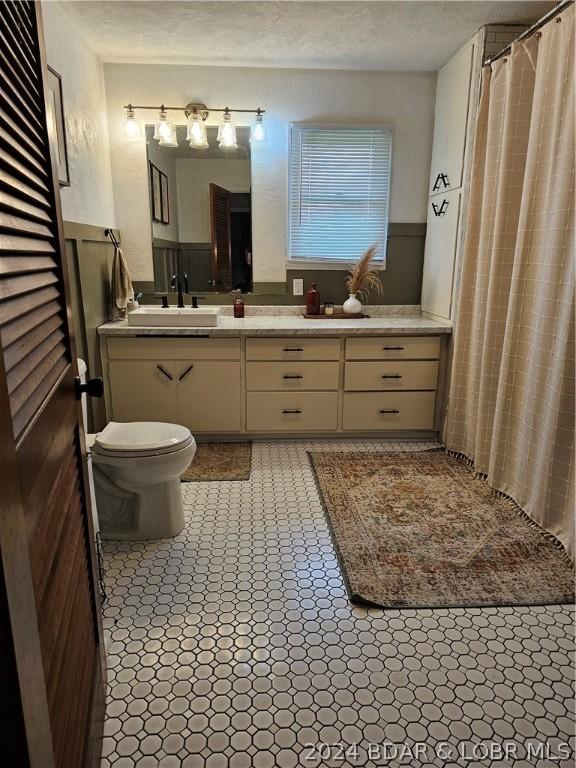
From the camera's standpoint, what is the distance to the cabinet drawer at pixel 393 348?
3219 millimetres

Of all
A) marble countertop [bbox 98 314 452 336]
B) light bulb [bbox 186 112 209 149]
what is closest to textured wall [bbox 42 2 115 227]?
light bulb [bbox 186 112 209 149]

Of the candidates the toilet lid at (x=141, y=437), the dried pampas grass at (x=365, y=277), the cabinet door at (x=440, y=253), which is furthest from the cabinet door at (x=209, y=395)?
the cabinet door at (x=440, y=253)

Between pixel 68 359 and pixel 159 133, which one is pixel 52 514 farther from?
pixel 159 133

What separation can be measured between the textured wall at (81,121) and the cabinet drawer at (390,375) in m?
1.87

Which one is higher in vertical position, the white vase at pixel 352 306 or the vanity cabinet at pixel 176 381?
the white vase at pixel 352 306

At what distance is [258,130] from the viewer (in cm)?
337

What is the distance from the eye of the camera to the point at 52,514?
879 mm

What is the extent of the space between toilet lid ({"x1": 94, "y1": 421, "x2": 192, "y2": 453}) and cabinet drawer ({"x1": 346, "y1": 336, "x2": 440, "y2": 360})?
1.38 m

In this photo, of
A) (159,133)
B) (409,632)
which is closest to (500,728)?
(409,632)

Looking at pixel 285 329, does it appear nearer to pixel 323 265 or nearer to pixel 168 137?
pixel 323 265

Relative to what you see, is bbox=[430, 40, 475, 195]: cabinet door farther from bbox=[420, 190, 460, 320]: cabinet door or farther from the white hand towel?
the white hand towel

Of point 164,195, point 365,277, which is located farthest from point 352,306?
point 164,195

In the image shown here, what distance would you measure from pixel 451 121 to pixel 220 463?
2.63 meters

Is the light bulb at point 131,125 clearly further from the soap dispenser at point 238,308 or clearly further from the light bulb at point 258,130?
the soap dispenser at point 238,308
